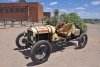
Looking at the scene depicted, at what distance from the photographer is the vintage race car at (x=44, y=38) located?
484 centimetres

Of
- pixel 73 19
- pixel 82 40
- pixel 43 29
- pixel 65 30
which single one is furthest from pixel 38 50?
pixel 73 19

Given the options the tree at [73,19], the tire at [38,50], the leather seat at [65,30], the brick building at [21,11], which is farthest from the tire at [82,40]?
the brick building at [21,11]

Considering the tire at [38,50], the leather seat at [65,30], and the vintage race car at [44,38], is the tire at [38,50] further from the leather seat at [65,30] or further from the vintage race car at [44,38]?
the leather seat at [65,30]

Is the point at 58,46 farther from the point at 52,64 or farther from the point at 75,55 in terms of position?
the point at 52,64

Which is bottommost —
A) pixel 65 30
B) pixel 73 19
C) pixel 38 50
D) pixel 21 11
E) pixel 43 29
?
pixel 38 50

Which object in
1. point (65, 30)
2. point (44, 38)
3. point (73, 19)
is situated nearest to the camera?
point (44, 38)

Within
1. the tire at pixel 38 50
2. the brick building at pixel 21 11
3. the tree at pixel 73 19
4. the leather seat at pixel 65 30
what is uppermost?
the brick building at pixel 21 11

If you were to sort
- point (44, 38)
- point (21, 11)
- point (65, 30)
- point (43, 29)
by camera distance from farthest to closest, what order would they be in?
point (21, 11) < point (65, 30) < point (44, 38) < point (43, 29)

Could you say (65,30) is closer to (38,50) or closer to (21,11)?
(38,50)

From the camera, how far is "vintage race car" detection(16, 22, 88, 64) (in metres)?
4.84

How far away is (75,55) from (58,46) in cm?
161

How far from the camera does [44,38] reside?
5.85 m

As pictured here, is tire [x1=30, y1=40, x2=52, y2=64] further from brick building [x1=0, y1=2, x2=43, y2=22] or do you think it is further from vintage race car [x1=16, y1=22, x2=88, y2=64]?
brick building [x1=0, y1=2, x2=43, y2=22]

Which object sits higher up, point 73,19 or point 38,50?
point 73,19
